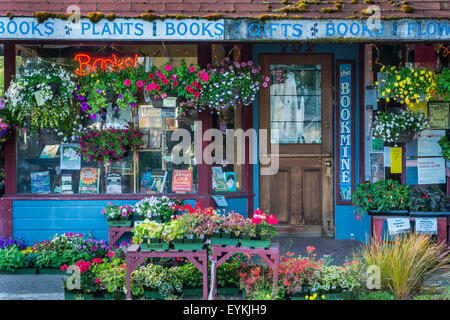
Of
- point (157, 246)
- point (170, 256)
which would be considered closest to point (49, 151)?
point (157, 246)

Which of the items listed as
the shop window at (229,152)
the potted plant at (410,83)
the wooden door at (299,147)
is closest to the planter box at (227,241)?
the shop window at (229,152)

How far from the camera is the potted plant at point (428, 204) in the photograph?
791cm

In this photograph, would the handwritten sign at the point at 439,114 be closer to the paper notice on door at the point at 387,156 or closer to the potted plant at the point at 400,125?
the potted plant at the point at 400,125

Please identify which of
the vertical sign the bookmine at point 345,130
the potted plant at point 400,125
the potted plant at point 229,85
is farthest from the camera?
the vertical sign the bookmine at point 345,130

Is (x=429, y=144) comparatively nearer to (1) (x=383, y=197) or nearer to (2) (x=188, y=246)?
(1) (x=383, y=197)

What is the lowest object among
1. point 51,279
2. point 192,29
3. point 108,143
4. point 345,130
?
point 51,279

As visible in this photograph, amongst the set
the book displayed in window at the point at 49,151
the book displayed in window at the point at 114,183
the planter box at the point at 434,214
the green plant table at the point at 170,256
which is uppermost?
the book displayed in window at the point at 49,151

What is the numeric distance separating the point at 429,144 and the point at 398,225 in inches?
60.2

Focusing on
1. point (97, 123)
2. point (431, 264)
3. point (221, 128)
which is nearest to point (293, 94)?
point (221, 128)

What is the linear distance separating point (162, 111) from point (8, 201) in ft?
8.23

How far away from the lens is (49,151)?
27.5ft

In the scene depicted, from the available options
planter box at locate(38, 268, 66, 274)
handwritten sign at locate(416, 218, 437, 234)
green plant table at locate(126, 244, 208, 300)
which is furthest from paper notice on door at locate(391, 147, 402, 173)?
planter box at locate(38, 268, 66, 274)

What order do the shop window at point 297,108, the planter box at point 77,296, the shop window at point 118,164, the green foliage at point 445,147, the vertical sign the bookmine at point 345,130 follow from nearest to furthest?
the planter box at point 77,296 → the green foliage at point 445,147 → the shop window at point 118,164 → the vertical sign the bookmine at point 345,130 → the shop window at point 297,108

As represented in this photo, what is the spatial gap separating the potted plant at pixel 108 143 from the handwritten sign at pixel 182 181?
0.69m
